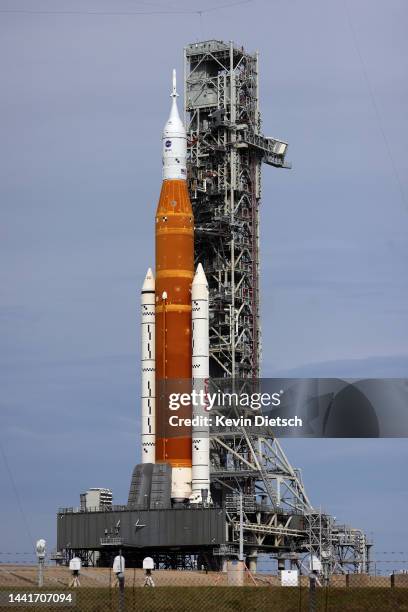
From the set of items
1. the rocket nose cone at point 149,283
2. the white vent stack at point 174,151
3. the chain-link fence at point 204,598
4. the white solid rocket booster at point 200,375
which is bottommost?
the chain-link fence at point 204,598

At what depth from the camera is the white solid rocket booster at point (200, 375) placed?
106 m

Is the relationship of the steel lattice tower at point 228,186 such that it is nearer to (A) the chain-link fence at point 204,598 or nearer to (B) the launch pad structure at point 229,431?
(B) the launch pad structure at point 229,431

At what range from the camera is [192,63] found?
128 m

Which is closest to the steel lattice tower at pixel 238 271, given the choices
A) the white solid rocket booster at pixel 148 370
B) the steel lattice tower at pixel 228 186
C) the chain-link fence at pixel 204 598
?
the steel lattice tower at pixel 228 186

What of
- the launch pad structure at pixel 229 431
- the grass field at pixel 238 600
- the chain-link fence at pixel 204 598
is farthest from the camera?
the launch pad structure at pixel 229 431

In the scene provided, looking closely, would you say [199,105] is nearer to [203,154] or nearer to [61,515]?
[203,154]

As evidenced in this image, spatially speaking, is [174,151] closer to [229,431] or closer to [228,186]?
[228,186]

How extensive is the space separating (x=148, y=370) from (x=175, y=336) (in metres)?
3.03

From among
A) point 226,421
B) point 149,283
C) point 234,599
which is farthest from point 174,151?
point 234,599

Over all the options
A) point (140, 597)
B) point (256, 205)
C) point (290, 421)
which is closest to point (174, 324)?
point (290, 421)

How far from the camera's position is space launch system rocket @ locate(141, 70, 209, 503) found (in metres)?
107

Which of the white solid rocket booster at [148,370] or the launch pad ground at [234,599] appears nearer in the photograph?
the launch pad ground at [234,599]

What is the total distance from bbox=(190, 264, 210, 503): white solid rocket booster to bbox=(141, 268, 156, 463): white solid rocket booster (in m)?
2.90

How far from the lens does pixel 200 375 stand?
106812mm
